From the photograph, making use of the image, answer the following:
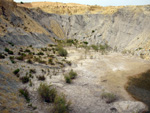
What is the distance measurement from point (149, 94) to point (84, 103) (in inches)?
219

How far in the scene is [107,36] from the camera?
1484 inches

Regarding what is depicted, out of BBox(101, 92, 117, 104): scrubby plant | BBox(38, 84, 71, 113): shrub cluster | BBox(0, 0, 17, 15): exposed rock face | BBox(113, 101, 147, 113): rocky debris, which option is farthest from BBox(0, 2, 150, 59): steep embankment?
BBox(113, 101, 147, 113): rocky debris

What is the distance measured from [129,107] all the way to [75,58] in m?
14.1

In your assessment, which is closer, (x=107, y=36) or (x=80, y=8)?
(x=107, y=36)

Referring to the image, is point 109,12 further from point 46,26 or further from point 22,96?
point 22,96

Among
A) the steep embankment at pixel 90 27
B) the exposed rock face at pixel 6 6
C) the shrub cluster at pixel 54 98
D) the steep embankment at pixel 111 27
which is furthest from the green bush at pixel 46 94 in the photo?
the exposed rock face at pixel 6 6

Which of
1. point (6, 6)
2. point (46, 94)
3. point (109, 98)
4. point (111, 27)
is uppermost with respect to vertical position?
point (6, 6)

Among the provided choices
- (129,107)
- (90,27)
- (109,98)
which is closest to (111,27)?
(90,27)

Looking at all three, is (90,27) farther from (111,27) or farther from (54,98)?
(54,98)

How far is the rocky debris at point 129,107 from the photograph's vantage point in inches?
272

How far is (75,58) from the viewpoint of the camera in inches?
810

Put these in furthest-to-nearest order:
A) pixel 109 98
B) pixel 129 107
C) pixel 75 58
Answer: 1. pixel 75 58
2. pixel 109 98
3. pixel 129 107

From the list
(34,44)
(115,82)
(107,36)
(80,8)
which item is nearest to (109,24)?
(107,36)

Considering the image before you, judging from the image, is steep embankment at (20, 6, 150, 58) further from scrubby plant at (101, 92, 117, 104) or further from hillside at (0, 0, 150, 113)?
scrubby plant at (101, 92, 117, 104)
